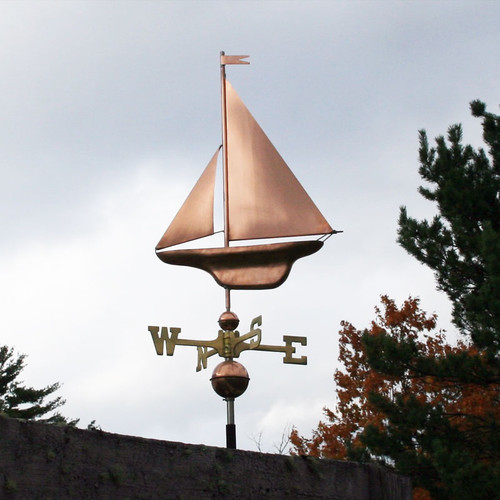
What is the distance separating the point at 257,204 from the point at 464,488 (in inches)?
230

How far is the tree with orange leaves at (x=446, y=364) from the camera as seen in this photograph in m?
11.4

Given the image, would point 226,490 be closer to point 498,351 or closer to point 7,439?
point 7,439

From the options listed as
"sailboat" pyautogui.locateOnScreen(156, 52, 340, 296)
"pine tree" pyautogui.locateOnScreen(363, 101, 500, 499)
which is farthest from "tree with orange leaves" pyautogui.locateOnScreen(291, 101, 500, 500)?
"sailboat" pyautogui.locateOnScreen(156, 52, 340, 296)

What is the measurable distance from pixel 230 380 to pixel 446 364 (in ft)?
23.8

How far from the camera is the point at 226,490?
3689 mm

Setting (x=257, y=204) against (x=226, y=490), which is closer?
(x=226, y=490)

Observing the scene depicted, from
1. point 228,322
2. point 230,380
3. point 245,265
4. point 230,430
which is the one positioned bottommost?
point 230,430

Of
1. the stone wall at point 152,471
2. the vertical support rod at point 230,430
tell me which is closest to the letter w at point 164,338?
A: the vertical support rod at point 230,430

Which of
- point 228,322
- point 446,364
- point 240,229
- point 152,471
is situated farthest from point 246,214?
point 446,364

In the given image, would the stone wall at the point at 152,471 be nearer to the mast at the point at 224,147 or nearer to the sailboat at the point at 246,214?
the sailboat at the point at 246,214

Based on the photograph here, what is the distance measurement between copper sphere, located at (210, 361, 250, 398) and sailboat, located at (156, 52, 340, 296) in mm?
570

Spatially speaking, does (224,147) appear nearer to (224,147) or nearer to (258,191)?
(224,147)

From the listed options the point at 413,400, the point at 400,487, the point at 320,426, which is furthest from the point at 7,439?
the point at 320,426

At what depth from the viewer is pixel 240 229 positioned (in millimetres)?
6141
